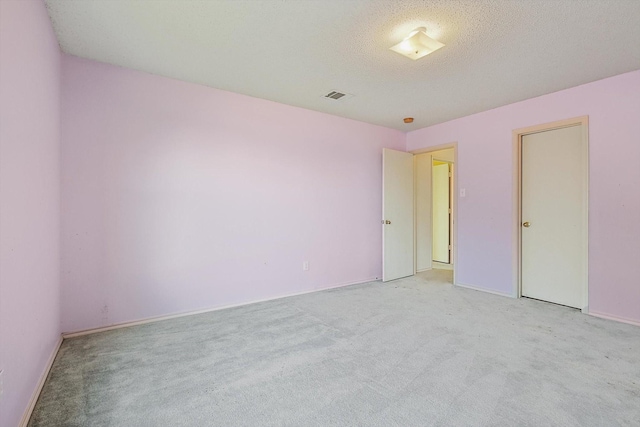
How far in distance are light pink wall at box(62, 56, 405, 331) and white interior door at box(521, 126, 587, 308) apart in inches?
86.2

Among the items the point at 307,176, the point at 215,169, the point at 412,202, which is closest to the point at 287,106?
the point at 307,176

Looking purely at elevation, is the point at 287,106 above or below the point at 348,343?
above

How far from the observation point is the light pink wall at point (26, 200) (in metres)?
1.35

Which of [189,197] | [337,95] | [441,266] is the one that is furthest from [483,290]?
[189,197]

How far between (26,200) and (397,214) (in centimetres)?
408

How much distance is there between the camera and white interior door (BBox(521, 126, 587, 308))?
3293mm

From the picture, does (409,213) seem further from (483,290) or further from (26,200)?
(26,200)

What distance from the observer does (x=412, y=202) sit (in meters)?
4.91

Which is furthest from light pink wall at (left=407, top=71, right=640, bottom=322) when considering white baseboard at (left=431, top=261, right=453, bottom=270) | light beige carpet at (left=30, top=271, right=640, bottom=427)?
white baseboard at (left=431, top=261, right=453, bottom=270)

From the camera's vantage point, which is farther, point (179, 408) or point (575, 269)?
point (575, 269)

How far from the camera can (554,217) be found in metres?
3.48

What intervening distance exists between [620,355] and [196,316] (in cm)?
348

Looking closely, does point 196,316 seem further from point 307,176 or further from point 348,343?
point 307,176

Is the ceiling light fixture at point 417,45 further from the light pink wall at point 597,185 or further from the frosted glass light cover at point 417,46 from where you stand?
the light pink wall at point 597,185
